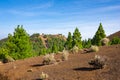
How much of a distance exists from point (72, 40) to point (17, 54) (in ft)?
101

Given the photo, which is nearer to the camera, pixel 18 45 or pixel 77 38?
pixel 18 45

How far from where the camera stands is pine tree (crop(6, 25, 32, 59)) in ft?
185

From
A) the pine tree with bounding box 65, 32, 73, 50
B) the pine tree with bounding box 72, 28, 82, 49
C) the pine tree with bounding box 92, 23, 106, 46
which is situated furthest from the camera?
the pine tree with bounding box 65, 32, 73, 50

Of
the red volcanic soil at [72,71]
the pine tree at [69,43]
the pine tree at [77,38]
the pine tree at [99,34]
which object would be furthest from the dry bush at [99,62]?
the pine tree at [69,43]

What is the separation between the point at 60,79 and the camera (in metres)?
22.2

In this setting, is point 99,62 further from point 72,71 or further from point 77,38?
point 77,38

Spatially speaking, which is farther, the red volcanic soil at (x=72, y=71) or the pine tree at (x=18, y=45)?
the pine tree at (x=18, y=45)

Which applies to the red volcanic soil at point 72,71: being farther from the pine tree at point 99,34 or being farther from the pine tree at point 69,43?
the pine tree at point 69,43

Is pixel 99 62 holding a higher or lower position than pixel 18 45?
lower

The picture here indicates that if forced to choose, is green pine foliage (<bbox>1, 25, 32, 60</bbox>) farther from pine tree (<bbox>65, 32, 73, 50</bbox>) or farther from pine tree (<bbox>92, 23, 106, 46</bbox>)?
pine tree (<bbox>65, 32, 73, 50</bbox>)

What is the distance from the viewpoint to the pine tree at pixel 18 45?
5632cm

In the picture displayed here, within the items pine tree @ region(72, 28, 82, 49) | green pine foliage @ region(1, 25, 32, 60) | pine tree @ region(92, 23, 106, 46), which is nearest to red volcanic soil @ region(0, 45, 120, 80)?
green pine foliage @ region(1, 25, 32, 60)

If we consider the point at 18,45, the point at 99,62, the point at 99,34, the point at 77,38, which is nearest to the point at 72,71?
the point at 99,62

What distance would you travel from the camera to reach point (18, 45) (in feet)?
186
